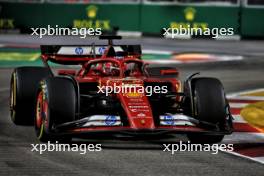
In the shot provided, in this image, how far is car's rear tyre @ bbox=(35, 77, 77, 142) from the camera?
10438mm

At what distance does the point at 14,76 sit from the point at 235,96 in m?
4.86

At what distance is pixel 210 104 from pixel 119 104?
1.06m

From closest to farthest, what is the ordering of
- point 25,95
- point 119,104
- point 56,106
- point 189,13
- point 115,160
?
point 115,160 < point 56,106 < point 119,104 < point 25,95 < point 189,13

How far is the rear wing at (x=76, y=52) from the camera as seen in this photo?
13586 millimetres

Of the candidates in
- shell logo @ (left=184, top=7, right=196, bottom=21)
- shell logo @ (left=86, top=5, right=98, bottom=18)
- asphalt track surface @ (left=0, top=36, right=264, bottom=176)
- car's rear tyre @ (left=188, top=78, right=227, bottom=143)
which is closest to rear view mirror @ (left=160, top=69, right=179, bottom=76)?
asphalt track surface @ (left=0, top=36, right=264, bottom=176)

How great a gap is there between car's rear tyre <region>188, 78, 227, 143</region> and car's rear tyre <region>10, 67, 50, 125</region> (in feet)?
7.63

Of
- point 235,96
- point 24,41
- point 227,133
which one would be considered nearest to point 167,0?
point 24,41

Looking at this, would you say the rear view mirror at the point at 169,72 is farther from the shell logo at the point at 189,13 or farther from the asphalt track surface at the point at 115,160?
the shell logo at the point at 189,13

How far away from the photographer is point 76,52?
13797 mm

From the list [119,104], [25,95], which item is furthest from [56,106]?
[25,95]

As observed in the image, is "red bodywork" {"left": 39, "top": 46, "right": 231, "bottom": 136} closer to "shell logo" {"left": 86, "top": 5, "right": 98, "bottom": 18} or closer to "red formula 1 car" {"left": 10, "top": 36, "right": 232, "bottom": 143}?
"red formula 1 car" {"left": 10, "top": 36, "right": 232, "bottom": 143}

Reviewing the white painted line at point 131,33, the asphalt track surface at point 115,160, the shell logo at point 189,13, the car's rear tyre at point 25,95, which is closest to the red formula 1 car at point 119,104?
the car's rear tyre at point 25,95

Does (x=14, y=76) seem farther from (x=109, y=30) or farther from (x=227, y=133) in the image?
(x=109, y=30)

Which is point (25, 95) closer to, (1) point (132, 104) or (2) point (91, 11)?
(1) point (132, 104)
